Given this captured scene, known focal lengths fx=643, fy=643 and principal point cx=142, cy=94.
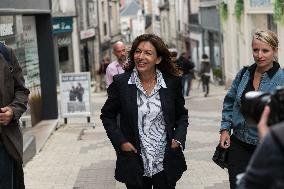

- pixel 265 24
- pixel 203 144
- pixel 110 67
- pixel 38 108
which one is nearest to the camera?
pixel 110 67

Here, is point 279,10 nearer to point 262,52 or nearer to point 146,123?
point 262,52

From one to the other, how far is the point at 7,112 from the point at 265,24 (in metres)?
17.1

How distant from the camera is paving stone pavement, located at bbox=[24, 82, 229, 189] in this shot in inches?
310

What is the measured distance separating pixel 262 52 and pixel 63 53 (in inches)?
1238

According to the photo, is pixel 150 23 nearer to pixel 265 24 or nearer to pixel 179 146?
pixel 265 24

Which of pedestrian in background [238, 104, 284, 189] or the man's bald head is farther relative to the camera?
the man's bald head

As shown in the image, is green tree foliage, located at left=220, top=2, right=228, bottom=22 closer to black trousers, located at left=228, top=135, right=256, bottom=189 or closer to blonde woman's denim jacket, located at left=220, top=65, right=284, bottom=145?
blonde woman's denim jacket, located at left=220, top=65, right=284, bottom=145

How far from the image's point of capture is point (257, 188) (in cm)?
203

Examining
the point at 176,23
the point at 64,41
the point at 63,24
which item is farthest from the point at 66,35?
the point at 176,23

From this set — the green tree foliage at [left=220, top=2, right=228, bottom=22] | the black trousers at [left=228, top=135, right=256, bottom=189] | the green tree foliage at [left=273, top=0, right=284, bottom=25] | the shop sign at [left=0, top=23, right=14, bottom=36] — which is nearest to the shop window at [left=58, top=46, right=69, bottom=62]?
the green tree foliage at [left=220, top=2, right=228, bottom=22]

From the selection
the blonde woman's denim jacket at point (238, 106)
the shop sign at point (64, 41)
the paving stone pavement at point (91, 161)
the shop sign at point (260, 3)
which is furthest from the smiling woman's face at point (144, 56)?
the shop sign at point (64, 41)

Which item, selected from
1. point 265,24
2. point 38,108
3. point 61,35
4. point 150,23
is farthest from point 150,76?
point 150,23

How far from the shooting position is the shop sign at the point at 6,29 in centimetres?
977

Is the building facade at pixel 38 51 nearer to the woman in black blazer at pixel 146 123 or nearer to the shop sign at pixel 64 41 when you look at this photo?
the woman in black blazer at pixel 146 123
